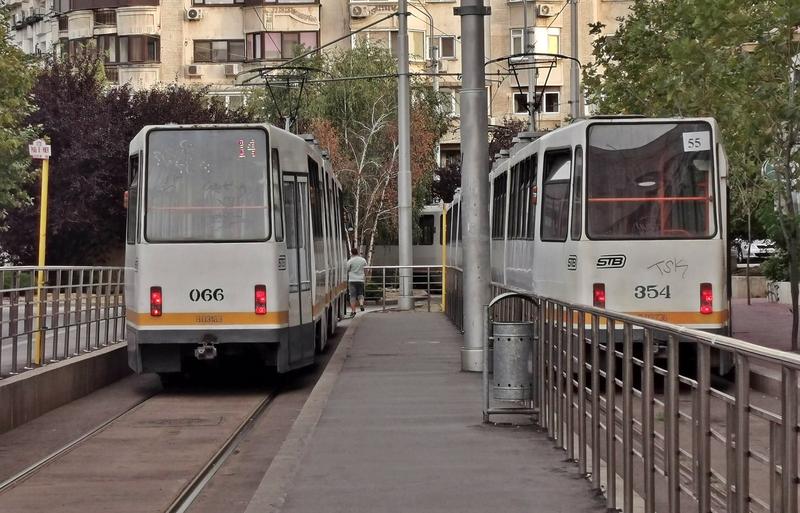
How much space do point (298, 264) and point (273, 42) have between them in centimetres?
5137

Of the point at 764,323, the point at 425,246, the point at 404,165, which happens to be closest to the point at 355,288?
the point at 404,165

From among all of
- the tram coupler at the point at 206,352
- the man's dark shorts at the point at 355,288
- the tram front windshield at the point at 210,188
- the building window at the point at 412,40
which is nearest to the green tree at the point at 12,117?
the man's dark shorts at the point at 355,288

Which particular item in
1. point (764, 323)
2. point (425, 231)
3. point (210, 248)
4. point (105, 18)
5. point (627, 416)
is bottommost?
point (764, 323)

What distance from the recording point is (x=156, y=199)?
55.6ft

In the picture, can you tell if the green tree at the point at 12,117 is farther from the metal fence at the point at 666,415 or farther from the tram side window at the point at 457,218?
the metal fence at the point at 666,415

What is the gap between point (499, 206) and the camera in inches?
942

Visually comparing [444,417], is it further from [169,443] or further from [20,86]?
[20,86]

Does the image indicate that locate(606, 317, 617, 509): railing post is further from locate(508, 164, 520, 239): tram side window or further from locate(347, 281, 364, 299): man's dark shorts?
locate(347, 281, 364, 299): man's dark shorts

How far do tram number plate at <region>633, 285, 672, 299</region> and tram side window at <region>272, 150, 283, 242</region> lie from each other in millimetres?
3834

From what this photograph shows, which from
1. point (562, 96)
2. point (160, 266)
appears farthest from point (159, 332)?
point (562, 96)

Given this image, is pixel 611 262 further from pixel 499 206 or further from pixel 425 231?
pixel 425 231

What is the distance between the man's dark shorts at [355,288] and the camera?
121 ft

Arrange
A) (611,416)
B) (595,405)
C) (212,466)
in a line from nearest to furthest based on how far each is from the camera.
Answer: (611,416) → (595,405) → (212,466)

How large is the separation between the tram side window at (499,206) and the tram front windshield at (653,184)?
5.87 meters
